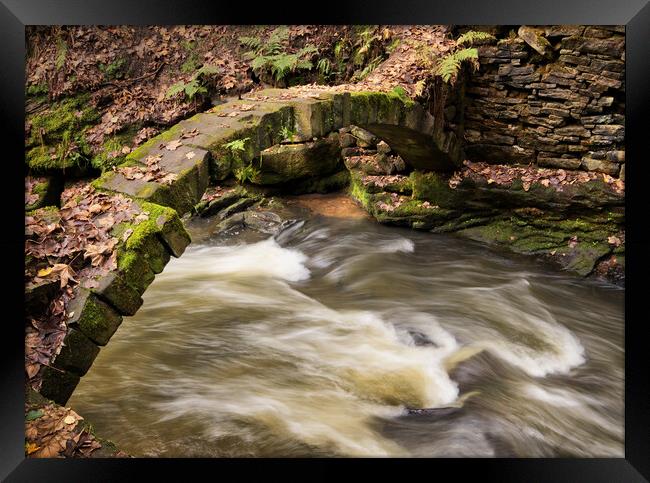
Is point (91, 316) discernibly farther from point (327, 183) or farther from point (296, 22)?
point (327, 183)

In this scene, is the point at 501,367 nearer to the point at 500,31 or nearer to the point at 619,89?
the point at 619,89

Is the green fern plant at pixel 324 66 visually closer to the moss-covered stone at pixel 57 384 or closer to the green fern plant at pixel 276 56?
the green fern plant at pixel 276 56

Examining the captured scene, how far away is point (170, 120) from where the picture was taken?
10312 mm

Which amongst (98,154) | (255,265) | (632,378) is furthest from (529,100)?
(98,154)

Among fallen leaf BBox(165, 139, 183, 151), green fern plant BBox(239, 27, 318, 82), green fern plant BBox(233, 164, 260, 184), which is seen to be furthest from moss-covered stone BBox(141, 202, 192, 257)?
green fern plant BBox(239, 27, 318, 82)

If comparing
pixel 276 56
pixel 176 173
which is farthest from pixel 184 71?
pixel 176 173

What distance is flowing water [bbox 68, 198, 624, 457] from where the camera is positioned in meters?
4.29

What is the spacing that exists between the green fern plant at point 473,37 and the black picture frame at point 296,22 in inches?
250

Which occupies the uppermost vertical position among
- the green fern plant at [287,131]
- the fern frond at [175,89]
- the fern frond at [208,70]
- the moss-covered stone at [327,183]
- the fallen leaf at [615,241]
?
the fern frond at [208,70]

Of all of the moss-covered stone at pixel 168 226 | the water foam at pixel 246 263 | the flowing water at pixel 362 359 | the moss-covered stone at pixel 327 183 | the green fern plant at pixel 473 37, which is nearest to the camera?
the moss-covered stone at pixel 168 226

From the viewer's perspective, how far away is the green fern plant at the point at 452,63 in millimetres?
8602

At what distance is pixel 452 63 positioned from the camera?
28.6 feet

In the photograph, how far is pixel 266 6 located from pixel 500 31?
731 centimetres

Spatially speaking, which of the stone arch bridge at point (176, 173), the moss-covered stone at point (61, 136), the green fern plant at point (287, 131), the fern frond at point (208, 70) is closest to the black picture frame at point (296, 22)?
the stone arch bridge at point (176, 173)
